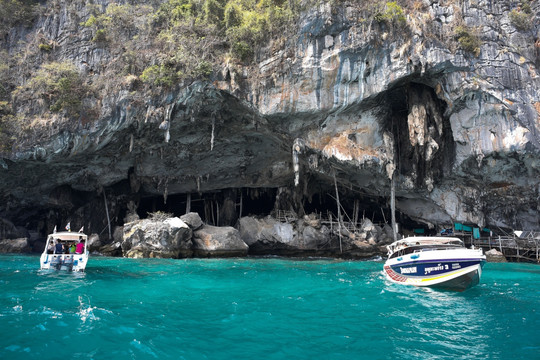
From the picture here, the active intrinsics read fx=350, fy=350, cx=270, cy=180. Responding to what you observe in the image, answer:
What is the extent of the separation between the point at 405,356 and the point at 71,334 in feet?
19.9

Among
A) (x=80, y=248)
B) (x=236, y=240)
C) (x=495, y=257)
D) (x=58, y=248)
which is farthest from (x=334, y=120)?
(x=58, y=248)

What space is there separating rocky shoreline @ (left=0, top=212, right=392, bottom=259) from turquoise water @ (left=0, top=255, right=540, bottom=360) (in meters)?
8.93

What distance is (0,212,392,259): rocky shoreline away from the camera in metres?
22.4

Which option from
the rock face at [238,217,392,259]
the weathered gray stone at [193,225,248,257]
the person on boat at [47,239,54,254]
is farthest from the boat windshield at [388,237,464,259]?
the person on boat at [47,239,54,254]

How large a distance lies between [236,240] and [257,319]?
52.8ft

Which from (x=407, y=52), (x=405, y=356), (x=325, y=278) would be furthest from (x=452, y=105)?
(x=405, y=356)

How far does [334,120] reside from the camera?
21.8 meters

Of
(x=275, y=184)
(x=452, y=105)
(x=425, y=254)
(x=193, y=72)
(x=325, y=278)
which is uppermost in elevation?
(x=193, y=72)

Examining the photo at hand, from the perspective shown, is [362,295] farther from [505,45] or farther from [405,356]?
[505,45]

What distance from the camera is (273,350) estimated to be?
6090 mm

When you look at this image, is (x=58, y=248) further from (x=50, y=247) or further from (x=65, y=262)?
(x=65, y=262)

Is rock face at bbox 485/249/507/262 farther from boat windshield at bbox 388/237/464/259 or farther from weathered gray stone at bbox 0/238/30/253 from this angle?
weathered gray stone at bbox 0/238/30/253

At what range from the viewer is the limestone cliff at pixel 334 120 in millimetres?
19562

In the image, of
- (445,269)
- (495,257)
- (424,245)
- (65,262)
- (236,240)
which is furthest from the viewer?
(495,257)
